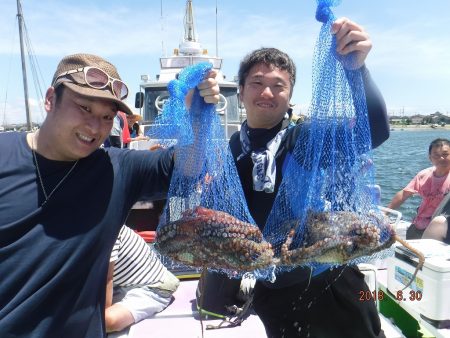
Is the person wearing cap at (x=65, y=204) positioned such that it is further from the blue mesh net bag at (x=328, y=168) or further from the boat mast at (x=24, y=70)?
the boat mast at (x=24, y=70)

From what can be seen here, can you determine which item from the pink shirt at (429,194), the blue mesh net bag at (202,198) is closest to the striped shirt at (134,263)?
the blue mesh net bag at (202,198)

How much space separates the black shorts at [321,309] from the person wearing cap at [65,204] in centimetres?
84

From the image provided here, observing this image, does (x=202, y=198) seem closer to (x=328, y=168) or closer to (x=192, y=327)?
(x=328, y=168)

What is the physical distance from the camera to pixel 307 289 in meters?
1.93

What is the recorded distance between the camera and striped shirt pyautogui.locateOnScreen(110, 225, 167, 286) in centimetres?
284

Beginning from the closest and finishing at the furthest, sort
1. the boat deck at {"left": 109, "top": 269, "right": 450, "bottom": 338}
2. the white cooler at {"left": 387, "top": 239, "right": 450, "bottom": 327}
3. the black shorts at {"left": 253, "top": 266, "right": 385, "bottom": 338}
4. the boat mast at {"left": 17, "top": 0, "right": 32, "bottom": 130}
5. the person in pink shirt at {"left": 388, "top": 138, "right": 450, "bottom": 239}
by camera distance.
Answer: the black shorts at {"left": 253, "top": 266, "right": 385, "bottom": 338} < the white cooler at {"left": 387, "top": 239, "right": 450, "bottom": 327} < the boat deck at {"left": 109, "top": 269, "right": 450, "bottom": 338} < the person in pink shirt at {"left": 388, "top": 138, "right": 450, "bottom": 239} < the boat mast at {"left": 17, "top": 0, "right": 32, "bottom": 130}

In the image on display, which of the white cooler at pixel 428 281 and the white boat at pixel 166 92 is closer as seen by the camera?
the white cooler at pixel 428 281

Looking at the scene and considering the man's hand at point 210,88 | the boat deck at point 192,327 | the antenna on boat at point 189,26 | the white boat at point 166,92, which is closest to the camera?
the man's hand at point 210,88

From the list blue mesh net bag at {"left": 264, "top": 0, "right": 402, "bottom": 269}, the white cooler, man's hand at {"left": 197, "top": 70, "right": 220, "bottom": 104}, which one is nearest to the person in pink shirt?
the white cooler

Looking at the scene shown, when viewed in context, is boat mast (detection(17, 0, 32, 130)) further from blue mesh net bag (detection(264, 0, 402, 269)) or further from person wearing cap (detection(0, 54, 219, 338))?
blue mesh net bag (detection(264, 0, 402, 269))

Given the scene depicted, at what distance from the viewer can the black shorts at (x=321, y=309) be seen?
6.33 feet

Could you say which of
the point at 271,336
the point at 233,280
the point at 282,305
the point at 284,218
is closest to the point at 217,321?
the point at 233,280

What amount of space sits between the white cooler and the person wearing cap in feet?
6.99

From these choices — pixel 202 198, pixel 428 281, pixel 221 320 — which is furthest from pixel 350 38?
pixel 221 320
